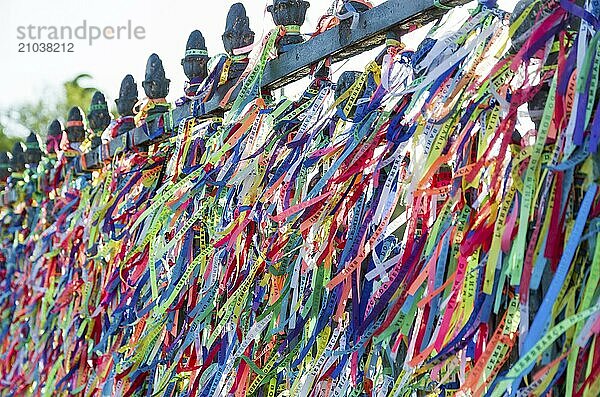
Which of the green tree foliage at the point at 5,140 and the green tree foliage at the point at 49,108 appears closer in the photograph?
the green tree foliage at the point at 5,140

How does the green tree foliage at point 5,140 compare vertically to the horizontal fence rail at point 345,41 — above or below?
below

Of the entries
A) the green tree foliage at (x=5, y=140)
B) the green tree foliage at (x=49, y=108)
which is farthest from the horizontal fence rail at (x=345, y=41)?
the green tree foliage at (x=49, y=108)

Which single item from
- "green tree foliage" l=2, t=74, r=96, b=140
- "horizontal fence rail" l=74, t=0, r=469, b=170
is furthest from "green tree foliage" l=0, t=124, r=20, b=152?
"horizontal fence rail" l=74, t=0, r=469, b=170

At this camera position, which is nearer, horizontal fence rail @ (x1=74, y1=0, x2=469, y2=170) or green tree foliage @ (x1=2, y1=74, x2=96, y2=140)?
horizontal fence rail @ (x1=74, y1=0, x2=469, y2=170)

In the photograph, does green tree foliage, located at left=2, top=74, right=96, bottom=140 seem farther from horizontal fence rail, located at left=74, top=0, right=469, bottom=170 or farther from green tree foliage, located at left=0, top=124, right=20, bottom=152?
horizontal fence rail, located at left=74, top=0, right=469, bottom=170

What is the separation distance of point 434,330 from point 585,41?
45 cm

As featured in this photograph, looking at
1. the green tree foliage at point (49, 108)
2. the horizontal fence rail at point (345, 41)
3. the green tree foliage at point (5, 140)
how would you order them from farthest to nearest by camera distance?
the green tree foliage at point (49, 108) → the green tree foliage at point (5, 140) → the horizontal fence rail at point (345, 41)

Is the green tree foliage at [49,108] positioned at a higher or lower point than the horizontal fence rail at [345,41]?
lower

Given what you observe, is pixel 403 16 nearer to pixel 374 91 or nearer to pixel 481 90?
pixel 374 91

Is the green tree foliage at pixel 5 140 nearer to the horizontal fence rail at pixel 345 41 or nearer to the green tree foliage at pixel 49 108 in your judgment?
the green tree foliage at pixel 49 108

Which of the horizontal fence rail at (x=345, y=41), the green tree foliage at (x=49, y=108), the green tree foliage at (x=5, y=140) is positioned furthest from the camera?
the green tree foliage at (x=49, y=108)

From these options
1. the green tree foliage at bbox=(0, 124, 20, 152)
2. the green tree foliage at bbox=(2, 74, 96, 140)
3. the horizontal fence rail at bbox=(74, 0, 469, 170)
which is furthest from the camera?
the green tree foliage at bbox=(2, 74, 96, 140)

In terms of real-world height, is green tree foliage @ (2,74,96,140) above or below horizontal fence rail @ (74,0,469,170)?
below

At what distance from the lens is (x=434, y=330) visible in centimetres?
139
